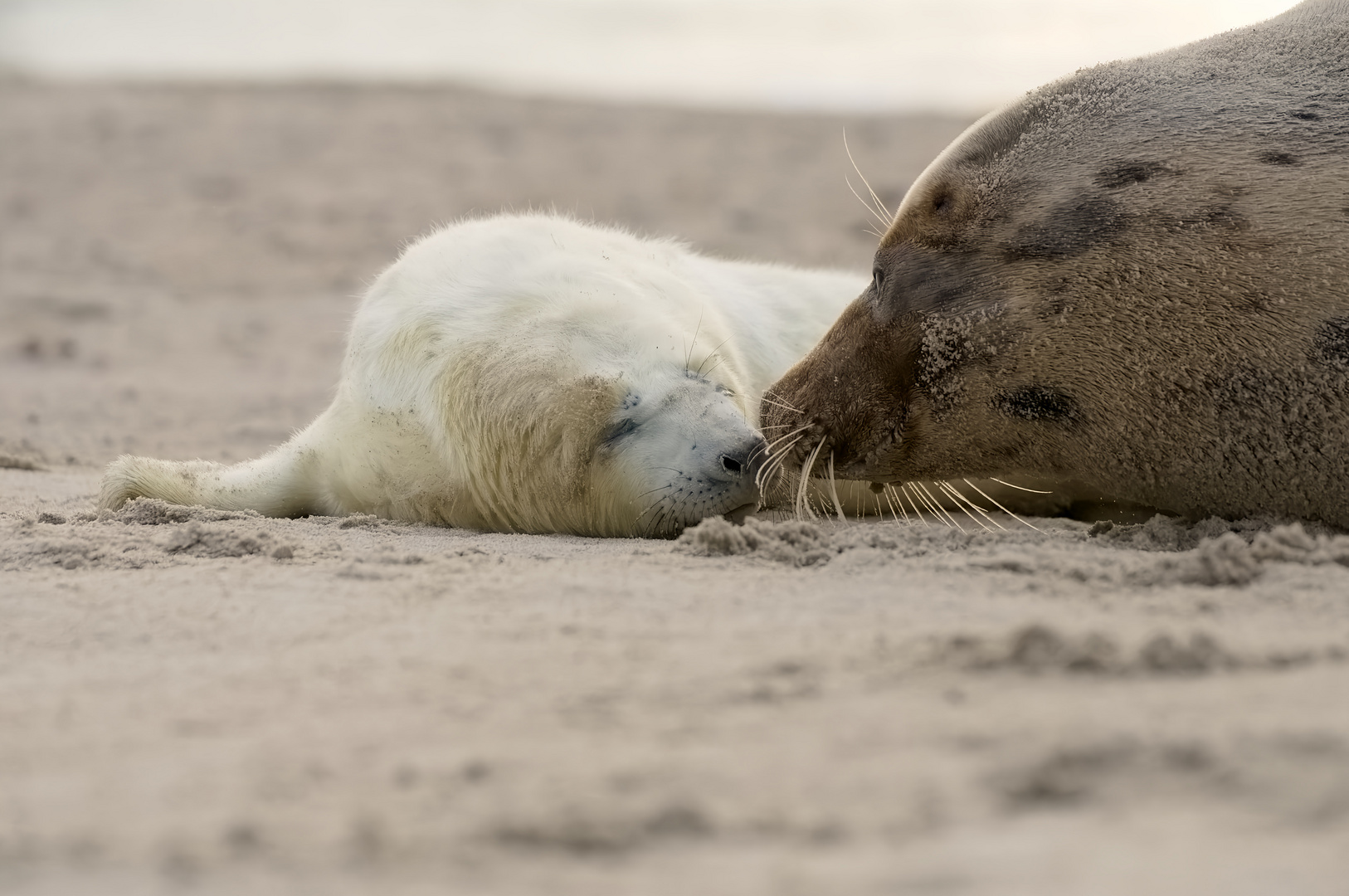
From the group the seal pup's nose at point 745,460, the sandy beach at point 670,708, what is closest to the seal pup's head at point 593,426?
the seal pup's nose at point 745,460

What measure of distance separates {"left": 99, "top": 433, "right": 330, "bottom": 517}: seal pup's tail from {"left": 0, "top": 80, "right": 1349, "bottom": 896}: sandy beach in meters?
0.22

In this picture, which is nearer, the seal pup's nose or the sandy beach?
the sandy beach

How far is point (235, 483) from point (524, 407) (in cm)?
108

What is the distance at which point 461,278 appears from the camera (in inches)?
161

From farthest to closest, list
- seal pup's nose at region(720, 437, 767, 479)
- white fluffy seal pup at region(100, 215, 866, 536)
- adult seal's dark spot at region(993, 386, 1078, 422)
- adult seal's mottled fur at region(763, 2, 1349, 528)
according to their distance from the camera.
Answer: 1. white fluffy seal pup at region(100, 215, 866, 536)
2. seal pup's nose at region(720, 437, 767, 479)
3. adult seal's dark spot at region(993, 386, 1078, 422)
4. adult seal's mottled fur at region(763, 2, 1349, 528)

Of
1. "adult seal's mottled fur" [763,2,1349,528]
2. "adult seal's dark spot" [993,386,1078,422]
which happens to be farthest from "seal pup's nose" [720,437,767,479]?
"adult seal's dark spot" [993,386,1078,422]

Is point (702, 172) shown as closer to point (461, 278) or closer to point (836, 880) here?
point (461, 278)

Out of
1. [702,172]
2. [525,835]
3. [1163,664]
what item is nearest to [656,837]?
[525,835]

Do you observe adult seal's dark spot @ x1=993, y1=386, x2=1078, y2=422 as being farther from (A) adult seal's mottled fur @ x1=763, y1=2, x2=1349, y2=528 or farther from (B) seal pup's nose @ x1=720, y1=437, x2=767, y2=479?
(B) seal pup's nose @ x1=720, y1=437, x2=767, y2=479

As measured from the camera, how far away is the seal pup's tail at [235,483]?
3.91m

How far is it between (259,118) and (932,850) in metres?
16.9

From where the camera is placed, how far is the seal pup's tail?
3906 millimetres

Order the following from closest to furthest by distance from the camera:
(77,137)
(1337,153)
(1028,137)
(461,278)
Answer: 1. (1337,153)
2. (1028,137)
3. (461,278)
4. (77,137)

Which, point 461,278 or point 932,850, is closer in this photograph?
point 932,850
